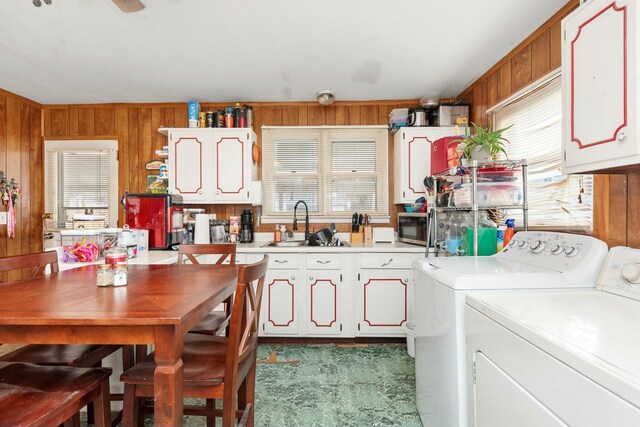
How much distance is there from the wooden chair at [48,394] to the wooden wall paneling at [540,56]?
2891 millimetres

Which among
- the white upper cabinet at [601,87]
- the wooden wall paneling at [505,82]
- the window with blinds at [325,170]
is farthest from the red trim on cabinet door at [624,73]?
the window with blinds at [325,170]

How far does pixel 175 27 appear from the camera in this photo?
7.04 ft

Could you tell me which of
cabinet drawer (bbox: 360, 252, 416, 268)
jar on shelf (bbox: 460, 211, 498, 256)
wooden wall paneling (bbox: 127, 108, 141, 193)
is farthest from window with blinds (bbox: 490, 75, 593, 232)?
wooden wall paneling (bbox: 127, 108, 141, 193)

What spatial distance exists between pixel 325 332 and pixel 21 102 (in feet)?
12.7

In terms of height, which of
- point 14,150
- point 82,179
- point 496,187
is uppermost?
point 14,150

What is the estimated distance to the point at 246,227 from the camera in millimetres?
3377

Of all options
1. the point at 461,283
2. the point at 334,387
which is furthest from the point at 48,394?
the point at 334,387

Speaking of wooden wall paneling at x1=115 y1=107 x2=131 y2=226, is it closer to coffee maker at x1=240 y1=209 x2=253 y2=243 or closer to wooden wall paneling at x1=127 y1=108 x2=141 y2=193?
wooden wall paneling at x1=127 y1=108 x2=141 y2=193

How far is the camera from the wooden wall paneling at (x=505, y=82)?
2.53 meters

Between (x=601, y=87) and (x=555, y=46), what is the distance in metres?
1.10

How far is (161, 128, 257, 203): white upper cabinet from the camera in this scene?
3238 mm

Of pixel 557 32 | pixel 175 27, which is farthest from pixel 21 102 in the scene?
pixel 557 32

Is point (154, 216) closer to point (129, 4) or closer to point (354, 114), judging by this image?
point (129, 4)

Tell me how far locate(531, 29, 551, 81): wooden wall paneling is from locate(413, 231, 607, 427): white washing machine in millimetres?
1199
